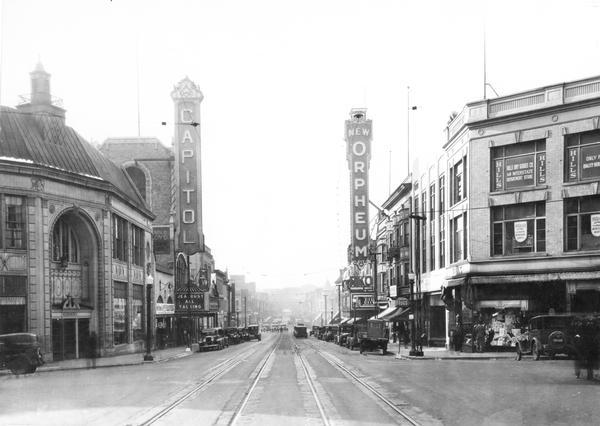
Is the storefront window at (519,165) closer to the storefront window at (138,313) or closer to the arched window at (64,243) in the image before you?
the arched window at (64,243)

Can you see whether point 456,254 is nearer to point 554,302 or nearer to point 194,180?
point 554,302

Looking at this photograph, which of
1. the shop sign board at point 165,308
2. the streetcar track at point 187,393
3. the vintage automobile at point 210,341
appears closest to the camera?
the streetcar track at point 187,393

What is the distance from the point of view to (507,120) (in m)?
37.9

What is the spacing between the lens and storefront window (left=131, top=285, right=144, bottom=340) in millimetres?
49688

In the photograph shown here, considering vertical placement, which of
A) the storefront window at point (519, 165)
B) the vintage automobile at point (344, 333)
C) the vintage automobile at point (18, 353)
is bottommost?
the vintage automobile at point (344, 333)

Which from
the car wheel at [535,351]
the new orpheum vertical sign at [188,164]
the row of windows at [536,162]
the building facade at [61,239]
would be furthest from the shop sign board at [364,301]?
the car wheel at [535,351]

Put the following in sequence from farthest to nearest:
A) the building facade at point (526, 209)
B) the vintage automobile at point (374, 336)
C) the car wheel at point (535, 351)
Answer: the vintage automobile at point (374, 336) → the building facade at point (526, 209) → the car wheel at point (535, 351)

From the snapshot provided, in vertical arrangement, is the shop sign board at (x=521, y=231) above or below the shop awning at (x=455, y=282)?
above

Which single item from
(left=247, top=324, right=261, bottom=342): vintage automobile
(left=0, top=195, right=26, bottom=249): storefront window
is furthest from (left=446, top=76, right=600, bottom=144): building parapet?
(left=247, top=324, right=261, bottom=342): vintage automobile

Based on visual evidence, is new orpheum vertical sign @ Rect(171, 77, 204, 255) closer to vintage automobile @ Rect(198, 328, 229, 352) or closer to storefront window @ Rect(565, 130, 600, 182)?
vintage automobile @ Rect(198, 328, 229, 352)

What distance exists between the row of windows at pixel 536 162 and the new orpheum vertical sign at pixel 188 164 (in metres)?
22.0

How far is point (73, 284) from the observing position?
40312 millimetres

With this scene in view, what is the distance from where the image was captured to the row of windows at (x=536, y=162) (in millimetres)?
35125

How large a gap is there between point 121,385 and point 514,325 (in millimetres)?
23049
